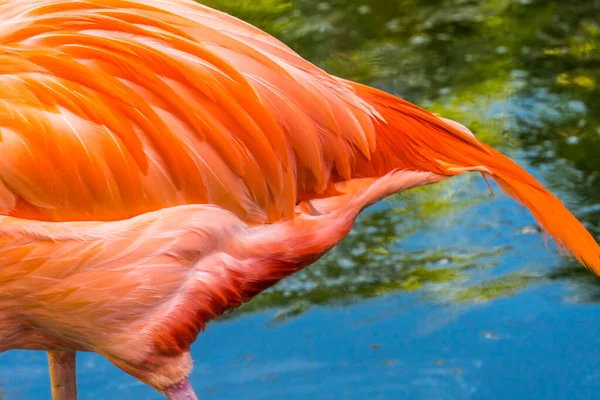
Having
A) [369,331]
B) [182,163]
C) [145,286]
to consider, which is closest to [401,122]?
[182,163]

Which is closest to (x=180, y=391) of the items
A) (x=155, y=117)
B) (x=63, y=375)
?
(x=63, y=375)

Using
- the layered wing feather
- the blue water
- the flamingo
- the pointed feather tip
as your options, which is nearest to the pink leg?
the flamingo

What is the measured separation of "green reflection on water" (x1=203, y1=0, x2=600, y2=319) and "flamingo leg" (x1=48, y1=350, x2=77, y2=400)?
31.2 inches

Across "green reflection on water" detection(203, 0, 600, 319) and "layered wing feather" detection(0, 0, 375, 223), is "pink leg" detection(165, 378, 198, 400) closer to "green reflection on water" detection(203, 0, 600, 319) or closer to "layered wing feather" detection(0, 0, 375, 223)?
"layered wing feather" detection(0, 0, 375, 223)

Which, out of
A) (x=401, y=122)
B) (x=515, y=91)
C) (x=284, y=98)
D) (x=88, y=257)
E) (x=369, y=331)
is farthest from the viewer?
(x=515, y=91)

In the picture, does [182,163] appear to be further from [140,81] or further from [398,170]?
[398,170]

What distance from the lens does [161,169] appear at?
5.85 ft

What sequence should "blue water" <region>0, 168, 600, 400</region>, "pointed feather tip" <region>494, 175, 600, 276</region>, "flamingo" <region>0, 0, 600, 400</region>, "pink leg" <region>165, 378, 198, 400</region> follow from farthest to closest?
"blue water" <region>0, 168, 600, 400</region>, "pointed feather tip" <region>494, 175, 600, 276</region>, "pink leg" <region>165, 378, 198, 400</region>, "flamingo" <region>0, 0, 600, 400</region>

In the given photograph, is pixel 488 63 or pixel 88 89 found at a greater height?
pixel 88 89

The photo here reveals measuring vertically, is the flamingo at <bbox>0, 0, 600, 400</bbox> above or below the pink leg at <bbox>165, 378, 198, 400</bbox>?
above

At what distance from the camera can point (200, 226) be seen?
5.84 ft

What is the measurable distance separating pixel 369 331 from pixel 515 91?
145 cm

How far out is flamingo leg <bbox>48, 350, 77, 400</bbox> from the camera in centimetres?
220

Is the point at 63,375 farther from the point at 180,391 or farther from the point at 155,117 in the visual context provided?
the point at 155,117
